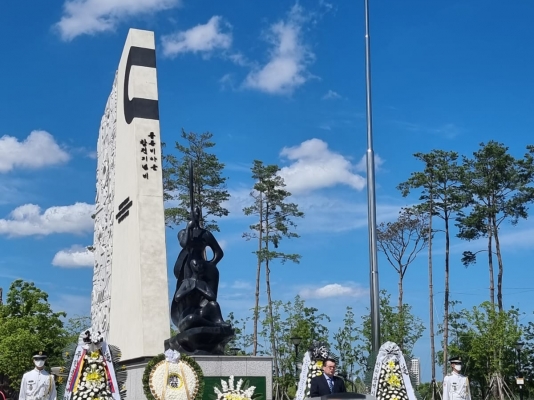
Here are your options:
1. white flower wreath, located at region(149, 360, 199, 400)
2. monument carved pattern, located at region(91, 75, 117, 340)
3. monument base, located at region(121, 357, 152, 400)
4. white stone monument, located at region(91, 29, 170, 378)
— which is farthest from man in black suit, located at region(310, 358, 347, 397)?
monument carved pattern, located at region(91, 75, 117, 340)

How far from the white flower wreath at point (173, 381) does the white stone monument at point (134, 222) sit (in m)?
4.29


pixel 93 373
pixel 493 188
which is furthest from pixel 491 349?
pixel 93 373

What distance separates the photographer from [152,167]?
15.6 metres

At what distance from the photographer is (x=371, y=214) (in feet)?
40.1

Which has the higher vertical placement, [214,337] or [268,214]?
[268,214]

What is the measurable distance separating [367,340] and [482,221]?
6633 mm

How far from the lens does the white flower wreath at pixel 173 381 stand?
8.86 meters

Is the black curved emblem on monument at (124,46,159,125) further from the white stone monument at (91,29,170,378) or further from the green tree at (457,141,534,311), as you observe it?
the green tree at (457,141,534,311)

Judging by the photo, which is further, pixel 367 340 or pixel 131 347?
pixel 367 340

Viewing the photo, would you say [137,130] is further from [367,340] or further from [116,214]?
[367,340]

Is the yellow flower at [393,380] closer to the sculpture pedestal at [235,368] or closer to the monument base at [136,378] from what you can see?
the sculpture pedestal at [235,368]

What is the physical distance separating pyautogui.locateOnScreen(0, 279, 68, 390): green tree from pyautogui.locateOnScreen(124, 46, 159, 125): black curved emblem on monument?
39.0 ft

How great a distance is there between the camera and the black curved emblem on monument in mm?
15891

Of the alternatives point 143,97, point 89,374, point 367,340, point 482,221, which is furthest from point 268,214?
point 89,374
